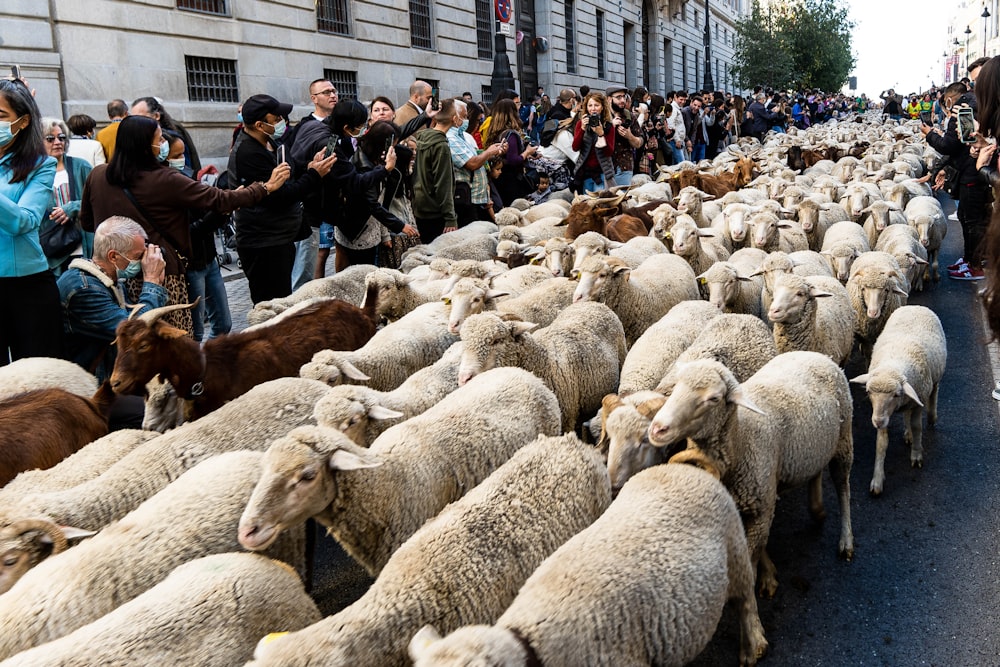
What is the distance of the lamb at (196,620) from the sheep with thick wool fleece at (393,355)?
170 cm

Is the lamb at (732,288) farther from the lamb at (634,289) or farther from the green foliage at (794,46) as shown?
the green foliage at (794,46)

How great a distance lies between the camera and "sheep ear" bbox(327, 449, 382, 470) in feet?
9.32

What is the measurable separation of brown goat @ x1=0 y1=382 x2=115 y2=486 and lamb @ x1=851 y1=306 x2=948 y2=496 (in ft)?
12.4

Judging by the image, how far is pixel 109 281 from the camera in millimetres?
4148

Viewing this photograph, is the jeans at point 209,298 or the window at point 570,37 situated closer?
the jeans at point 209,298

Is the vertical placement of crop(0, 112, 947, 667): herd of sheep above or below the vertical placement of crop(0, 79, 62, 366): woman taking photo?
below

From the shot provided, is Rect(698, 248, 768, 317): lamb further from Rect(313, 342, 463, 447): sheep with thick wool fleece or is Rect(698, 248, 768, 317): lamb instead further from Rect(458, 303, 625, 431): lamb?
Rect(313, 342, 463, 447): sheep with thick wool fleece

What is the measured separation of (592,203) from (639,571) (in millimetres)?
6209

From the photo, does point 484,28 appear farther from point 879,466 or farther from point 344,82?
point 879,466

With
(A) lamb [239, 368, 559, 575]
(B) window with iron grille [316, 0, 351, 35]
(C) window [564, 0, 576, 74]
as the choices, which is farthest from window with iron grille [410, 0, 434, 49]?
(A) lamb [239, 368, 559, 575]

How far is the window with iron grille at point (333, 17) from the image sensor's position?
1622 cm

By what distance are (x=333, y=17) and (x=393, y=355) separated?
1400cm

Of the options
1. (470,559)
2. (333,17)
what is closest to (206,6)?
(333,17)

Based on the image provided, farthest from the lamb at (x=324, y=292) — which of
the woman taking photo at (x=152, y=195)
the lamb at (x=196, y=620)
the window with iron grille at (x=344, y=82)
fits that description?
the window with iron grille at (x=344, y=82)
